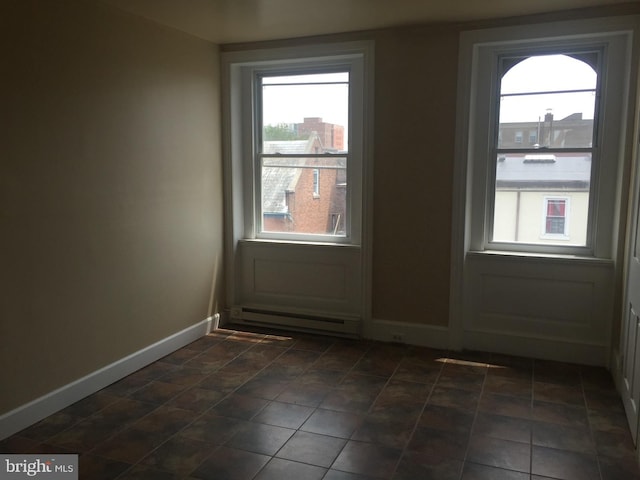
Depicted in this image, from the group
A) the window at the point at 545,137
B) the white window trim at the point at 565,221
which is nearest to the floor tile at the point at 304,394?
the window at the point at 545,137

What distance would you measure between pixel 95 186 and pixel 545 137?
2998 millimetres

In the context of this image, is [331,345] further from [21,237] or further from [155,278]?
[21,237]

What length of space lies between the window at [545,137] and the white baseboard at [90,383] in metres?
2.32

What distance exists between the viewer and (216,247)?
14.7ft

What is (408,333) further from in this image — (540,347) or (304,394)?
(304,394)

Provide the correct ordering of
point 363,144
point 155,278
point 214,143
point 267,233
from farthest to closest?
point 267,233, point 214,143, point 363,144, point 155,278

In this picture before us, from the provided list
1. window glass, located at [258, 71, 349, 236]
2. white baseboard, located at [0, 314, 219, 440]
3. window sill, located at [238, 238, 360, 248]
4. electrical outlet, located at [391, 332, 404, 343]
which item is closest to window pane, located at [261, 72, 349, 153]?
window glass, located at [258, 71, 349, 236]

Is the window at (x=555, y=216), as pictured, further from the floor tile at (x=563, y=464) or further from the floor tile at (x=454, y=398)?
the floor tile at (x=563, y=464)

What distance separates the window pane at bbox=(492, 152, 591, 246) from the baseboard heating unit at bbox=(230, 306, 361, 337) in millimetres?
1359

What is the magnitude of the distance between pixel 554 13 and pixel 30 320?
3.65 m

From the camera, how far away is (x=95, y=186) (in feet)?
10.5

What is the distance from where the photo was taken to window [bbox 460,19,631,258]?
3559 millimetres

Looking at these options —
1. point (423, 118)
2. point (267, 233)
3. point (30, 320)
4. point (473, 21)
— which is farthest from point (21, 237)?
point (473, 21)

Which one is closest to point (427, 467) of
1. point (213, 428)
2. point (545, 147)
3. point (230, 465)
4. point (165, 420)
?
point (230, 465)
